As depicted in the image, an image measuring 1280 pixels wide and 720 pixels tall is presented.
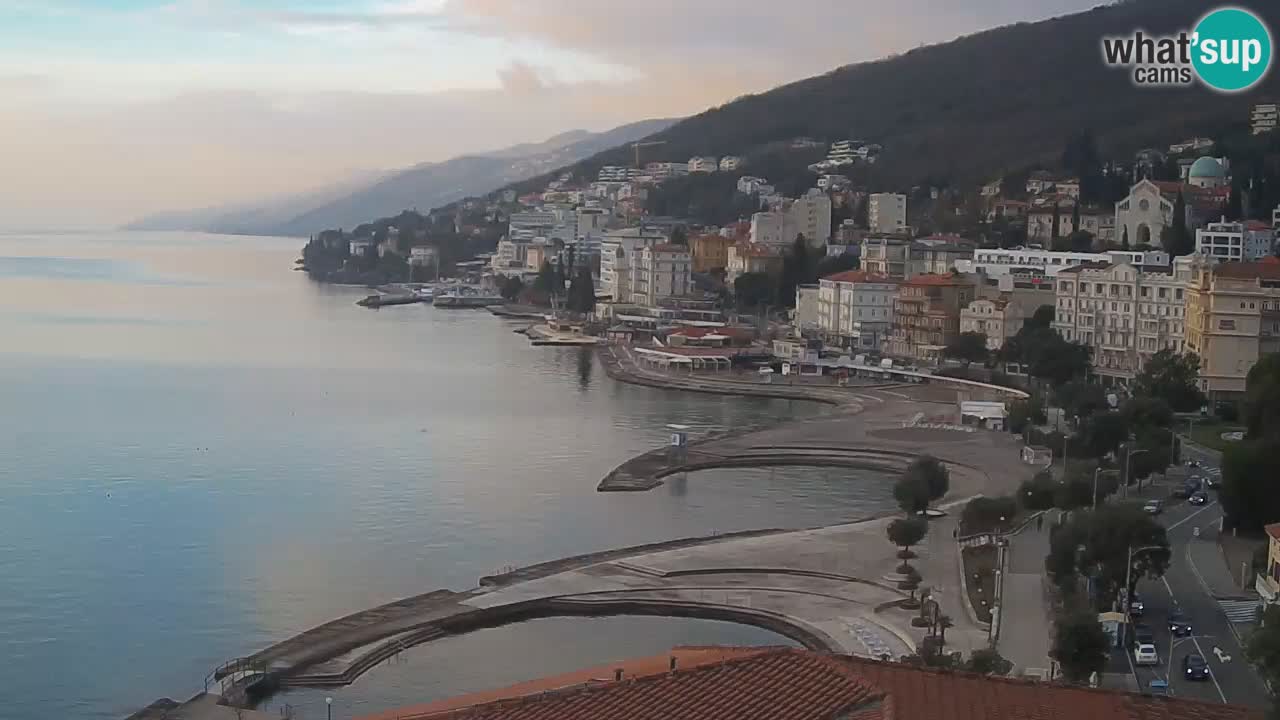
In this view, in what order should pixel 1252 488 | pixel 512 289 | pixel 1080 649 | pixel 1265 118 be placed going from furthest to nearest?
pixel 512 289
pixel 1265 118
pixel 1252 488
pixel 1080 649

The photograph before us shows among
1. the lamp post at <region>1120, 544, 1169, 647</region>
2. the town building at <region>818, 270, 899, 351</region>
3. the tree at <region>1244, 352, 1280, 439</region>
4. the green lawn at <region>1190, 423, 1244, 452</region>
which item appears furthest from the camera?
the town building at <region>818, 270, 899, 351</region>

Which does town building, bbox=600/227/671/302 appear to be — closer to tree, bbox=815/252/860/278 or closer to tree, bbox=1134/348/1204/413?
tree, bbox=815/252/860/278

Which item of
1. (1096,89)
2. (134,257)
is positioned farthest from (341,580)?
(134,257)

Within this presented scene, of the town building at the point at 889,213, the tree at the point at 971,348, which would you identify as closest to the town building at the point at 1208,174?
the town building at the point at 889,213

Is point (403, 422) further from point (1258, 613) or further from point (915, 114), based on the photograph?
point (915, 114)

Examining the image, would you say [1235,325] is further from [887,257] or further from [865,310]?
[887,257]

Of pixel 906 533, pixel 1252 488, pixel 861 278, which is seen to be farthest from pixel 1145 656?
pixel 861 278

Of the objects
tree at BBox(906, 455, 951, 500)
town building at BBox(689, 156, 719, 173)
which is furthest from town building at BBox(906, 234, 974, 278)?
town building at BBox(689, 156, 719, 173)
